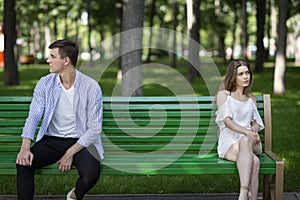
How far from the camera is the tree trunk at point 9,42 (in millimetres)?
19562

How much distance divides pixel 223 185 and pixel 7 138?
7.51ft

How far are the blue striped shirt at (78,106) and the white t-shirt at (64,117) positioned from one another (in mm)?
49

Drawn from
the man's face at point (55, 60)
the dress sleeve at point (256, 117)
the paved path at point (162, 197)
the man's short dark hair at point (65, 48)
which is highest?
the man's short dark hair at point (65, 48)

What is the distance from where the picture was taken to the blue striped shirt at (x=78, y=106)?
15.5 ft

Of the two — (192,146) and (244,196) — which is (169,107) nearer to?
(192,146)

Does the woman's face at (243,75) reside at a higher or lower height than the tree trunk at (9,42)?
lower

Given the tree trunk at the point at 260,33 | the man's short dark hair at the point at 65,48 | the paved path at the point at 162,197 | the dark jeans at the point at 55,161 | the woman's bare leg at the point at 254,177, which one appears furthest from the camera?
the tree trunk at the point at 260,33

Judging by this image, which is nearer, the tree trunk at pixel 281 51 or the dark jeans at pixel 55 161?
the dark jeans at pixel 55 161

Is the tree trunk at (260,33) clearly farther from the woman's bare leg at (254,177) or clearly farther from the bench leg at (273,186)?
the woman's bare leg at (254,177)

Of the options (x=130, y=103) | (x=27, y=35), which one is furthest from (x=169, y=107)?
(x=27, y=35)

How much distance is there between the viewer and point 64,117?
481 cm

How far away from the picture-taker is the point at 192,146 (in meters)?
5.25

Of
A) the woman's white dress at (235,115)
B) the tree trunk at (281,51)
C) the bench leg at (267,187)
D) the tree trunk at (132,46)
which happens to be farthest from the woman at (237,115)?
the tree trunk at (281,51)

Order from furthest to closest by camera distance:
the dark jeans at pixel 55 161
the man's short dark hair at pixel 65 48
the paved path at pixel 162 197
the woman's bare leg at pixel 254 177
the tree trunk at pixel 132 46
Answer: the tree trunk at pixel 132 46 < the paved path at pixel 162 197 < the man's short dark hair at pixel 65 48 < the woman's bare leg at pixel 254 177 < the dark jeans at pixel 55 161
